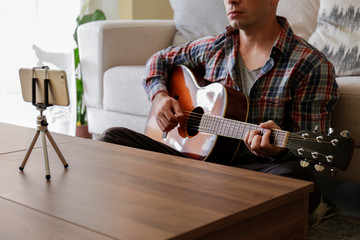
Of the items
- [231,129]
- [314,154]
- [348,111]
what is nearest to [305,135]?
[314,154]

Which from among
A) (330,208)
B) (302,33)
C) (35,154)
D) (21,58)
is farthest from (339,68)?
(21,58)

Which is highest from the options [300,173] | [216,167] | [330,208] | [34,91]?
[34,91]

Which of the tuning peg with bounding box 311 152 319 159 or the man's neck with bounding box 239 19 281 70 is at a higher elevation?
the man's neck with bounding box 239 19 281 70

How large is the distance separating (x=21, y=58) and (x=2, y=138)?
1.95m

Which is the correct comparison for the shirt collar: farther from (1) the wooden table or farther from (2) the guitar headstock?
(1) the wooden table

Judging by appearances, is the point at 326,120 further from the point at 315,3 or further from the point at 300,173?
the point at 315,3

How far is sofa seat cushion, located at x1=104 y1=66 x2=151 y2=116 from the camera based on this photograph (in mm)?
2344

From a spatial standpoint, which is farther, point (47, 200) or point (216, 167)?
point (216, 167)

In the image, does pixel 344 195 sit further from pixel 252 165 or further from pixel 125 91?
pixel 125 91

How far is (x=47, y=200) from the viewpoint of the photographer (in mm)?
899

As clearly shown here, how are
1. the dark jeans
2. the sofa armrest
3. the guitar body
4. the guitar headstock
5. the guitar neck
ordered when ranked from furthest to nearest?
the sofa armrest
the guitar body
the dark jeans
the guitar neck
the guitar headstock

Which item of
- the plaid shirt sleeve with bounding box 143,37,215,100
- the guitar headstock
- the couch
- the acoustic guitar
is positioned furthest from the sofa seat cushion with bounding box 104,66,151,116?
the guitar headstock

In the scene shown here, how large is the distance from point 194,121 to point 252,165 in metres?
0.22

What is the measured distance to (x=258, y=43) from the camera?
5.51 feet
